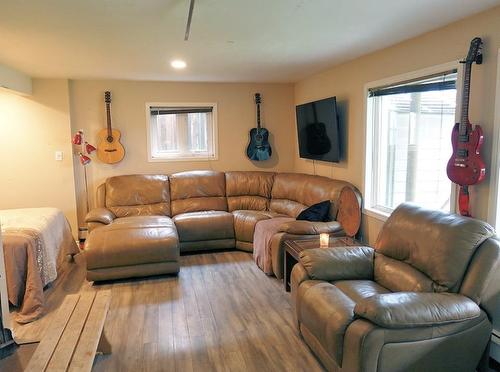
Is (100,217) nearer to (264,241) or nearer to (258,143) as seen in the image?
(264,241)

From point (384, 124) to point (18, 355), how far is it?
366 cm

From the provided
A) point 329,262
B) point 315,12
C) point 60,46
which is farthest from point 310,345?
point 60,46

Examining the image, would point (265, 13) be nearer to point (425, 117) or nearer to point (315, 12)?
point (315, 12)

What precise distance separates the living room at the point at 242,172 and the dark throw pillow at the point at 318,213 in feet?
0.11

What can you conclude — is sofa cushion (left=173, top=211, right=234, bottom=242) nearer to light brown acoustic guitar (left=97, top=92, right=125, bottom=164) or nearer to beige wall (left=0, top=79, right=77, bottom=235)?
light brown acoustic guitar (left=97, top=92, right=125, bottom=164)

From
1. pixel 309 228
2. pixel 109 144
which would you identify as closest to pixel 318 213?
pixel 309 228

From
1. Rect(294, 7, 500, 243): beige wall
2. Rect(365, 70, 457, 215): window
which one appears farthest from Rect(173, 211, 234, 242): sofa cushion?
Rect(365, 70, 457, 215): window

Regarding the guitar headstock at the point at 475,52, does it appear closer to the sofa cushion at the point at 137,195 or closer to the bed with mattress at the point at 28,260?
the bed with mattress at the point at 28,260

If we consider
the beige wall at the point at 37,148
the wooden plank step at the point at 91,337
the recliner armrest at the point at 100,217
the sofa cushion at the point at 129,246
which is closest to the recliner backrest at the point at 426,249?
the wooden plank step at the point at 91,337

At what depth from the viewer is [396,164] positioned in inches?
143

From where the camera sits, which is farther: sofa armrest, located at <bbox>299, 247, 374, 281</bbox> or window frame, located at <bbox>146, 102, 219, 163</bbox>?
window frame, located at <bbox>146, 102, 219, 163</bbox>

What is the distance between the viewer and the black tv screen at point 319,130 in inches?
167

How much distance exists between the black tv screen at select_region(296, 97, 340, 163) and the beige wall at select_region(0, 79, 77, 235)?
3.14 meters

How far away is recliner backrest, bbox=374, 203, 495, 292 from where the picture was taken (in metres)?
2.13
